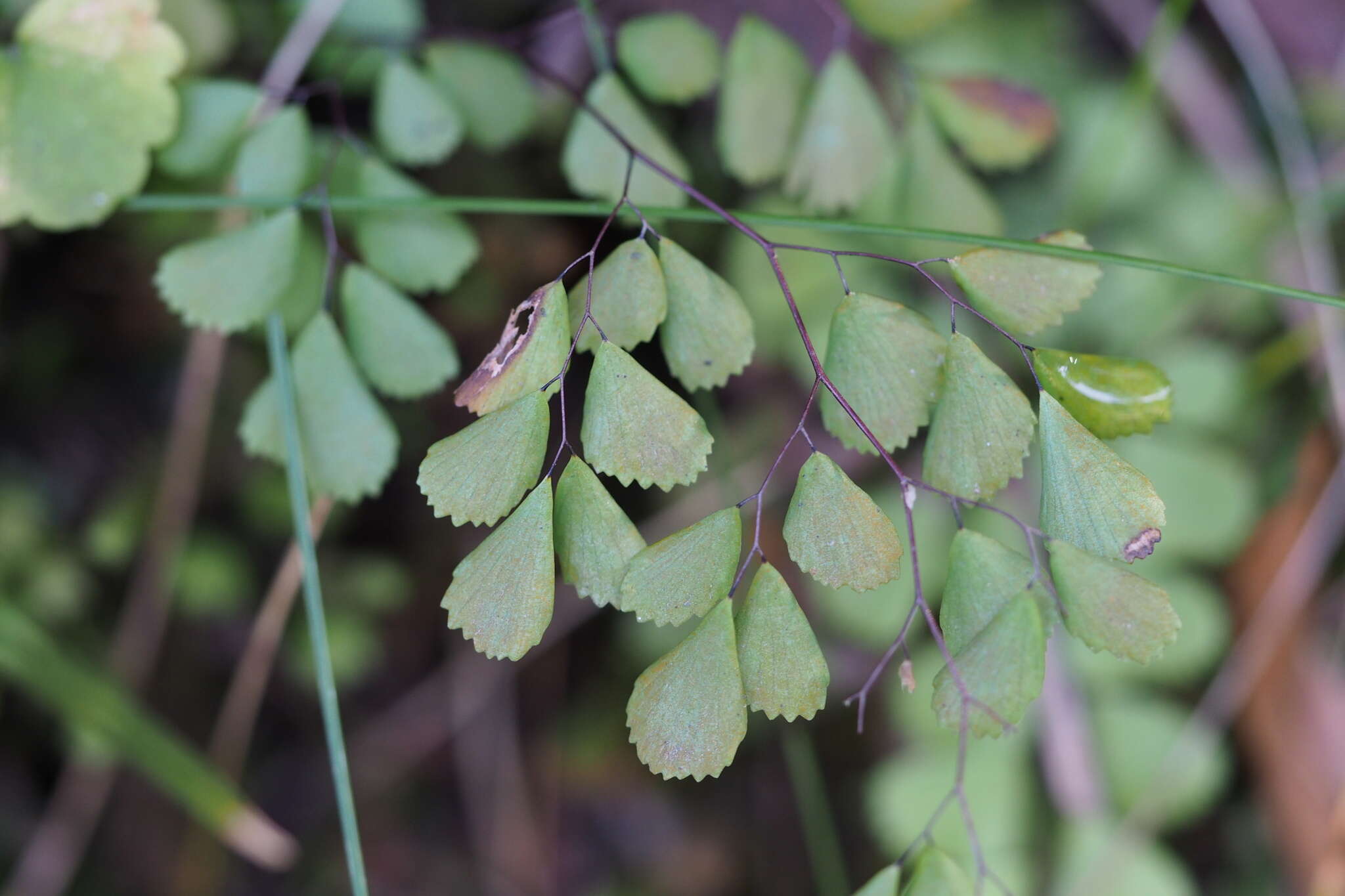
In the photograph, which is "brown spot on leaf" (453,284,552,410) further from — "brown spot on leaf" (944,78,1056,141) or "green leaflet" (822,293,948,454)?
"brown spot on leaf" (944,78,1056,141)

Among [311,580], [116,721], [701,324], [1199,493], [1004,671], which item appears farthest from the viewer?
[1199,493]

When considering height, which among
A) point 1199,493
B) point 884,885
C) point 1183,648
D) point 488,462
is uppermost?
point 488,462

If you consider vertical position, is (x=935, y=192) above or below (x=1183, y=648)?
above

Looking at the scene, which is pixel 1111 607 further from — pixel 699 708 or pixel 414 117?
pixel 414 117

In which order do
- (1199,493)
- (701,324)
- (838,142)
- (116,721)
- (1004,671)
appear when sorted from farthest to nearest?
(1199,493) < (116,721) < (838,142) < (701,324) < (1004,671)

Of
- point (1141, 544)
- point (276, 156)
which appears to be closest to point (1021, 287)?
point (1141, 544)

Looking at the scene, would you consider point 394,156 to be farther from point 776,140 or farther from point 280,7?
point 776,140

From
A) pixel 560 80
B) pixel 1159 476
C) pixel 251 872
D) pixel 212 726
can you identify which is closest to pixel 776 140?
pixel 560 80
